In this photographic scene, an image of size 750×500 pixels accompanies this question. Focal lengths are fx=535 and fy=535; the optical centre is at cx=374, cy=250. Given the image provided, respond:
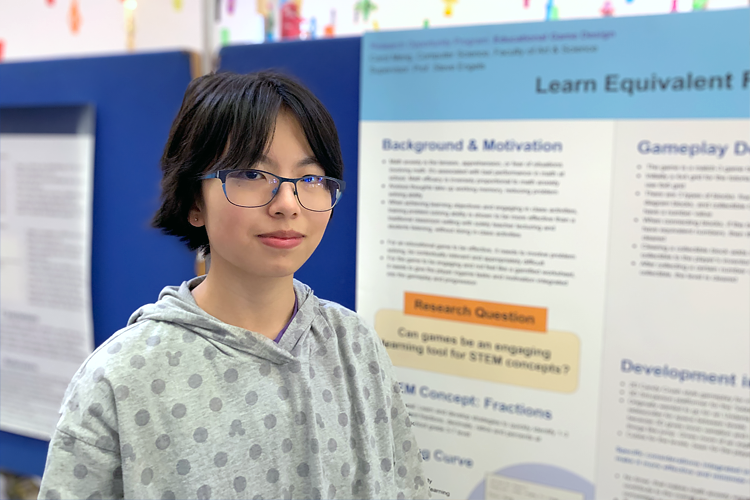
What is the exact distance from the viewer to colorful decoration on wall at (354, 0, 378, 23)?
3.68ft

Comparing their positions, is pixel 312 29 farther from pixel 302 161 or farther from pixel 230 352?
pixel 230 352

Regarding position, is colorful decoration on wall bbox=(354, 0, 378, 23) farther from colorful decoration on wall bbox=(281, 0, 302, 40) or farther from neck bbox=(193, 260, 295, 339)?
neck bbox=(193, 260, 295, 339)

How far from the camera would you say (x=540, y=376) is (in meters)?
1.17

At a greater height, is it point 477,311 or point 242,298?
point 242,298

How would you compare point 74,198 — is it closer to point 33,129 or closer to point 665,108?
point 33,129

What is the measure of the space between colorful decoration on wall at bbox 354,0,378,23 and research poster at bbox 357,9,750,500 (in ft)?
0.14

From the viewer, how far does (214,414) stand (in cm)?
59

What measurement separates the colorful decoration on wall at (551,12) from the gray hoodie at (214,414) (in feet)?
2.55

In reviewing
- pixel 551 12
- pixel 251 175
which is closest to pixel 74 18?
pixel 251 175

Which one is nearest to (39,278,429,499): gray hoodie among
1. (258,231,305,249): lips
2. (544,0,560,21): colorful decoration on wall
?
(258,231,305,249): lips

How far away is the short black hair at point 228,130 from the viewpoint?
57cm

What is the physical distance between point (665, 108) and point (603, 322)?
452 mm

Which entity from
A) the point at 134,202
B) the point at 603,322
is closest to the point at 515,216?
the point at 603,322

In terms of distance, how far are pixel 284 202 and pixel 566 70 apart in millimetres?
816
